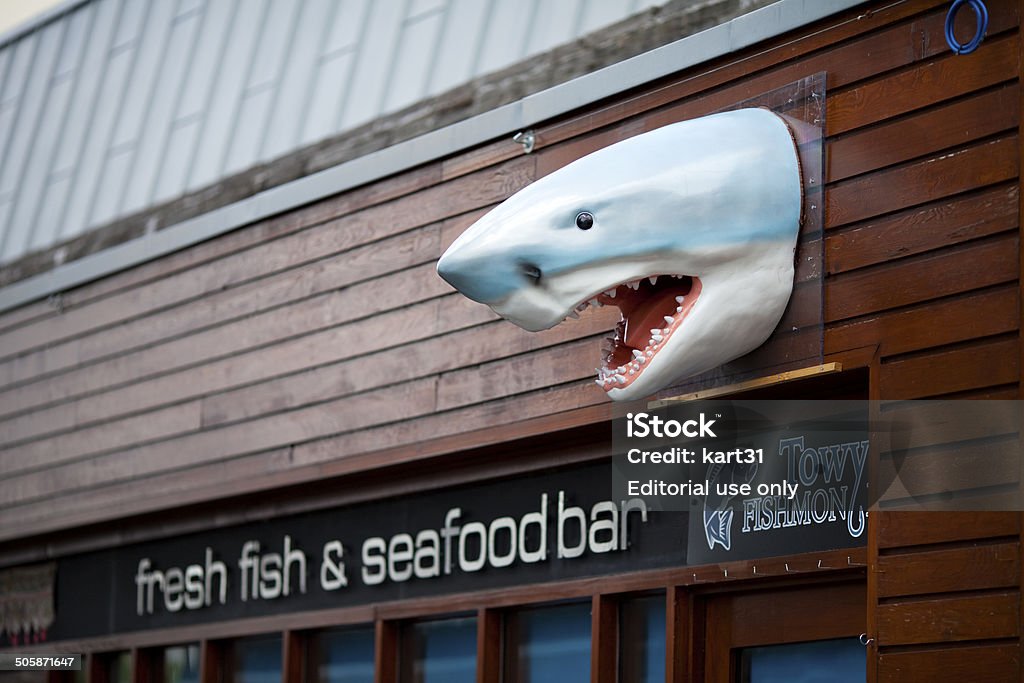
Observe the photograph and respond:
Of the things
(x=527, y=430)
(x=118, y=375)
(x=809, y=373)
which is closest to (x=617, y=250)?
(x=809, y=373)

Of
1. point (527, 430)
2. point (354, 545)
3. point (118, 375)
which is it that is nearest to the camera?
point (527, 430)

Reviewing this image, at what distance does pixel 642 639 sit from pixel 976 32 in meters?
2.51

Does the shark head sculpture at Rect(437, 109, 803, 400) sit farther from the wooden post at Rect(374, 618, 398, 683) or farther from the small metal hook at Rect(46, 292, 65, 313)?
the small metal hook at Rect(46, 292, 65, 313)

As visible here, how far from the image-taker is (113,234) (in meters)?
9.13

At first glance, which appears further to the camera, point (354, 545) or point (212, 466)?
point (212, 466)

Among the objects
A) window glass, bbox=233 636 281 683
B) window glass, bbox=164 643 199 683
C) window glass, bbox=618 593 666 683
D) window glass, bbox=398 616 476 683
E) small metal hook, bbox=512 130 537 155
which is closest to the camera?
window glass, bbox=618 593 666 683

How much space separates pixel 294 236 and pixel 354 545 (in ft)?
4.85

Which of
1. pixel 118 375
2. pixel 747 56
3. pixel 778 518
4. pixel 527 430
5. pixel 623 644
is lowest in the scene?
pixel 623 644

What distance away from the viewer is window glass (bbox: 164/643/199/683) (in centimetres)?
835

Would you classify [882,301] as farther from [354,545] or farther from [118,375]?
[118,375]

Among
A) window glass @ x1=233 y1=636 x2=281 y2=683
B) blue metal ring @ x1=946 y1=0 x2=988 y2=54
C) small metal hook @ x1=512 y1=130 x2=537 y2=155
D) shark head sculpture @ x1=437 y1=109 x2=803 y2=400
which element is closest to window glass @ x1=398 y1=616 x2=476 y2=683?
window glass @ x1=233 y1=636 x2=281 y2=683

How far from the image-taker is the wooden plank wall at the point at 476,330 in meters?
5.13

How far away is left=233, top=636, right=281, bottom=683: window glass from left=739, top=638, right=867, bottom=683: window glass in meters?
2.74

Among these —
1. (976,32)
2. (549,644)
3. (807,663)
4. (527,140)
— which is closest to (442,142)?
(527,140)
